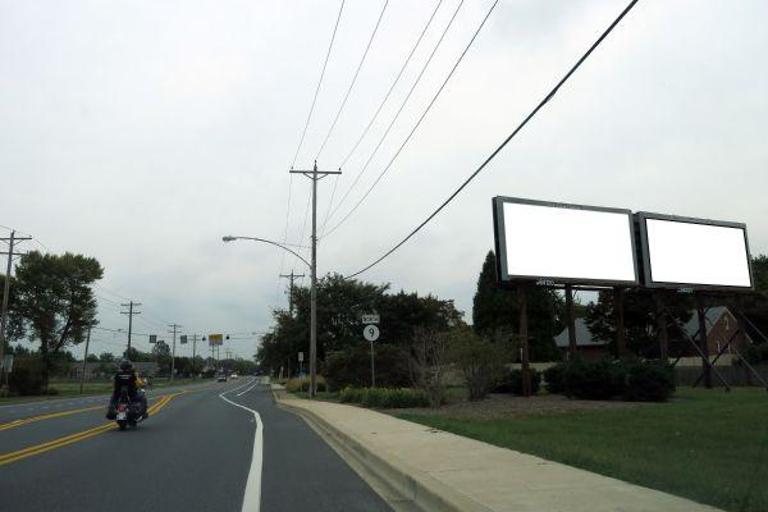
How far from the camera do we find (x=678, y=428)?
14539 millimetres

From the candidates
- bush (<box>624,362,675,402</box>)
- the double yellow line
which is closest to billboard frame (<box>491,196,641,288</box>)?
bush (<box>624,362,675,402</box>)

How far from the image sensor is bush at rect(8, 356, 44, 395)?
184ft

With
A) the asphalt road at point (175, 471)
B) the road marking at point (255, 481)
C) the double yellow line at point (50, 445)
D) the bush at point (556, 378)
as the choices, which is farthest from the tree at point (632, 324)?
the road marking at point (255, 481)

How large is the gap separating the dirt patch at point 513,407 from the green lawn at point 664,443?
37.5 inches

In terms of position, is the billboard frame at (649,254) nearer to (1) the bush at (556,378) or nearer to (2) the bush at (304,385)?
(1) the bush at (556,378)

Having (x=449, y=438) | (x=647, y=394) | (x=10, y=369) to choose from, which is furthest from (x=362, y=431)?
(x=10, y=369)

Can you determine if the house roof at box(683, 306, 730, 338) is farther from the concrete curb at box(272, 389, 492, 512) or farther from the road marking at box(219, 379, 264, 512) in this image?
the concrete curb at box(272, 389, 492, 512)

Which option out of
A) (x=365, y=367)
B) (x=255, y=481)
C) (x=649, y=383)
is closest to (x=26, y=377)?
(x=365, y=367)

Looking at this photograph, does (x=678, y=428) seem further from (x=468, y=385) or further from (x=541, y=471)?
(x=468, y=385)

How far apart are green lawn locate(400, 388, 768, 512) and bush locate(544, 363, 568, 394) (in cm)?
581

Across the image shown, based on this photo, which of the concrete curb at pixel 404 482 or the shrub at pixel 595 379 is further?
the shrub at pixel 595 379

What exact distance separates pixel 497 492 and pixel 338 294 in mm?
38087

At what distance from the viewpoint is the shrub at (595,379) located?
23.9 m

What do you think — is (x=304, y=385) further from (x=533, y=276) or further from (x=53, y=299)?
(x=53, y=299)
